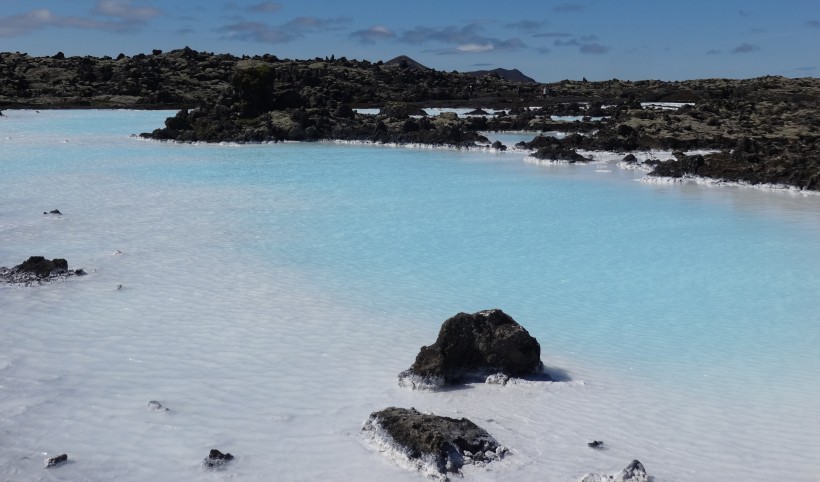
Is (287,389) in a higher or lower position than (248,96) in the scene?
lower

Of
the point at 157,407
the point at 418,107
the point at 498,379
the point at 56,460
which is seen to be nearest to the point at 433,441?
the point at 498,379

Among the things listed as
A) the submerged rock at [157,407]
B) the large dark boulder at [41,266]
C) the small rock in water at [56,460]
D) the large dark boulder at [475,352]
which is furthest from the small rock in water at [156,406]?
the large dark boulder at [41,266]

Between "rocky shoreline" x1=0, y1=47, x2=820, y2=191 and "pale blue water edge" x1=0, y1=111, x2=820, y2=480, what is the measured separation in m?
4.79

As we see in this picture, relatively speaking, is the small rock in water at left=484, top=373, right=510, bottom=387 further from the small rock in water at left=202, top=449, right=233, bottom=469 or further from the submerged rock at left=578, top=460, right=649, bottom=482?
the small rock in water at left=202, top=449, right=233, bottom=469

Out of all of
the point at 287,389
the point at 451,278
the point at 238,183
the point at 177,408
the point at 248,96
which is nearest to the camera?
the point at 177,408

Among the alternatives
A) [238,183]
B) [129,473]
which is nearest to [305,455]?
[129,473]

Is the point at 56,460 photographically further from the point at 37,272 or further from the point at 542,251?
the point at 542,251

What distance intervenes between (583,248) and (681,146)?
772 inches

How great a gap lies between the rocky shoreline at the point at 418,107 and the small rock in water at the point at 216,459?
21.9 m

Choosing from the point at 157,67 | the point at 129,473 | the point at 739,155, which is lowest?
the point at 129,473

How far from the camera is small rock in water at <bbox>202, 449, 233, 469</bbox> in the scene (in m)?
6.33

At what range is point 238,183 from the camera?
81.1 ft

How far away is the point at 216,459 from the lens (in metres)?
6.37

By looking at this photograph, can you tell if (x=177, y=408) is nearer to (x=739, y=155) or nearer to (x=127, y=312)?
(x=127, y=312)
